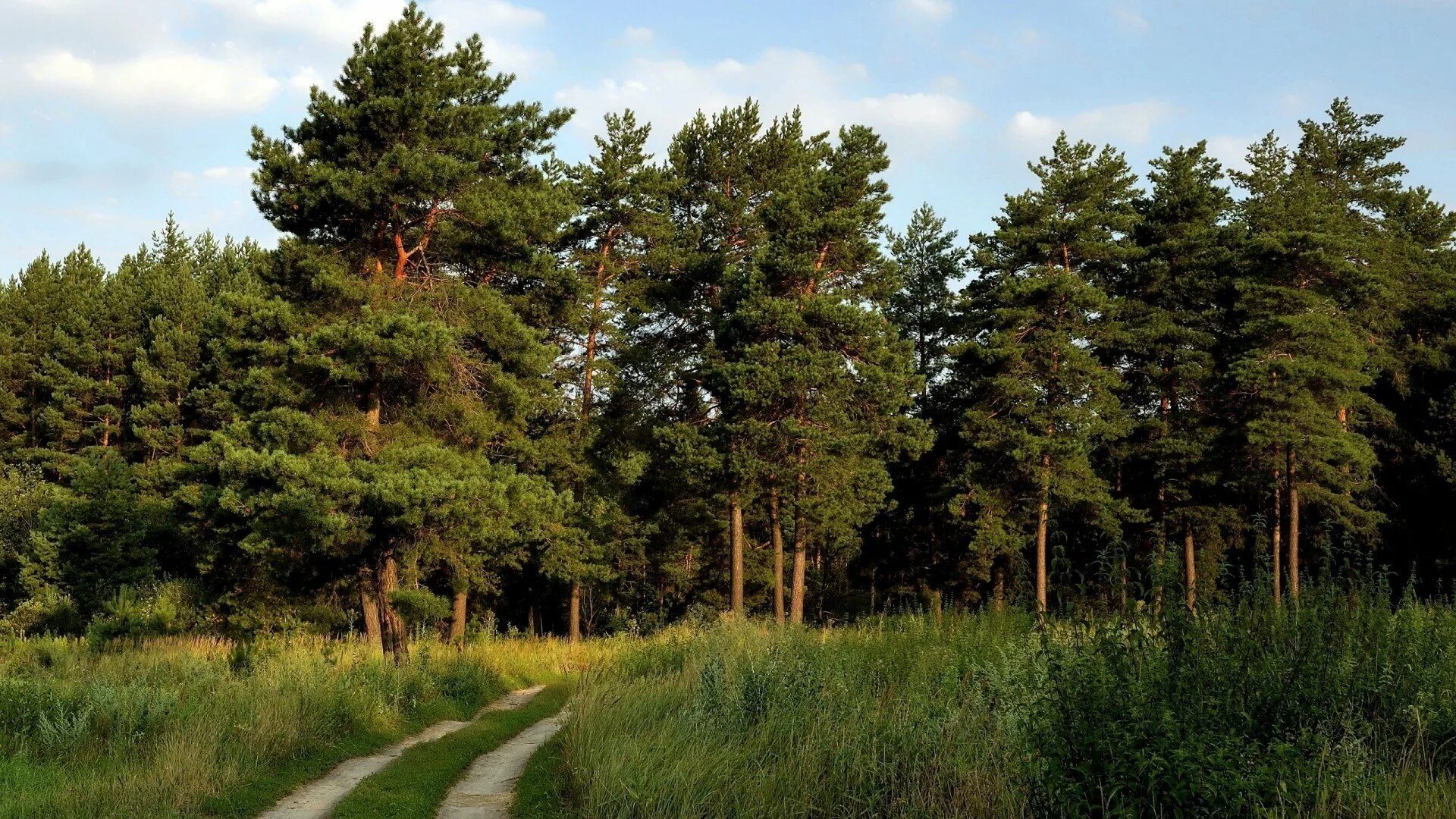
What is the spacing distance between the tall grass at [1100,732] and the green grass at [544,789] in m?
0.18

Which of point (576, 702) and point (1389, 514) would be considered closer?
point (576, 702)

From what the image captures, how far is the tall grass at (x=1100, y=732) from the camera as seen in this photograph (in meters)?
5.81

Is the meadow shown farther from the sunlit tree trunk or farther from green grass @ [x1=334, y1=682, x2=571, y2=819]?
the sunlit tree trunk

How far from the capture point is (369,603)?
2288cm

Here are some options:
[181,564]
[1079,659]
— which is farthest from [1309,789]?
[181,564]

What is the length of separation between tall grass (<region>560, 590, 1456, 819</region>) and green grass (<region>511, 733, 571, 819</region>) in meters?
0.18

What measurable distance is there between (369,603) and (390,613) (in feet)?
8.61

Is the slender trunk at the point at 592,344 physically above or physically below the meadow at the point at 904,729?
above

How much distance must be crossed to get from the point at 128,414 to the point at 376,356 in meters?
34.4

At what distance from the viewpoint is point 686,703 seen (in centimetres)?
1097

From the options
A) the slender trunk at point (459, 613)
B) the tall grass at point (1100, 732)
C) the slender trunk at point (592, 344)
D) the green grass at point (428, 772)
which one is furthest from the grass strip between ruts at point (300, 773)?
the slender trunk at point (592, 344)

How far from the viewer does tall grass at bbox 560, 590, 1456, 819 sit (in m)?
5.81

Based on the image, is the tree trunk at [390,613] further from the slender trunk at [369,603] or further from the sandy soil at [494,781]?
the sandy soil at [494,781]

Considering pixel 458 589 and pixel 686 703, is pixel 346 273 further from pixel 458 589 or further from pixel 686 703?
pixel 686 703
